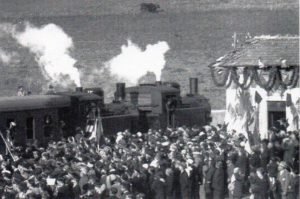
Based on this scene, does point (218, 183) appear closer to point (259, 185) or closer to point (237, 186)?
point (237, 186)

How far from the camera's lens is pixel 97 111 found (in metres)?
21.8

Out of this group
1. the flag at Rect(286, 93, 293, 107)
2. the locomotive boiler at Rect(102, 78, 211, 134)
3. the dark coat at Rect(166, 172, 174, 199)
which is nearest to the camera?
the dark coat at Rect(166, 172, 174, 199)

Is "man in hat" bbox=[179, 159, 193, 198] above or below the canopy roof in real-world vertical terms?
below

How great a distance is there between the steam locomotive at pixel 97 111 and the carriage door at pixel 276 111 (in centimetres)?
336

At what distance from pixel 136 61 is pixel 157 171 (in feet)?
82.4

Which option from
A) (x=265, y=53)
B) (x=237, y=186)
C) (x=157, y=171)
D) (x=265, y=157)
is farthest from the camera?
(x=265, y=53)

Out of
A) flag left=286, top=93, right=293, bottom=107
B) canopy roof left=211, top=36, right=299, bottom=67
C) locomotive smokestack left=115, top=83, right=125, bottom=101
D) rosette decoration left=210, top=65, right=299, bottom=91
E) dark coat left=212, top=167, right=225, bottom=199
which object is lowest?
dark coat left=212, top=167, right=225, bottom=199

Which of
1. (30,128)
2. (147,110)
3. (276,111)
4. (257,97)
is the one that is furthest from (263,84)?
(30,128)

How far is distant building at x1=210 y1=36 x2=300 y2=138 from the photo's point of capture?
22000 mm

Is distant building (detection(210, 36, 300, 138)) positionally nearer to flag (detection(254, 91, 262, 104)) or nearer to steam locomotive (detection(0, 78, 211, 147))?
flag (detection(254, 91, 262, 104))

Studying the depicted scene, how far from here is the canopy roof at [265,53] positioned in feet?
73.6

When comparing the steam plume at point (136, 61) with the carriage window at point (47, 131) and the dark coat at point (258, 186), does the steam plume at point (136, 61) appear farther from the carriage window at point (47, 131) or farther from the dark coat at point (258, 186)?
the dark coat at point (258, 186)

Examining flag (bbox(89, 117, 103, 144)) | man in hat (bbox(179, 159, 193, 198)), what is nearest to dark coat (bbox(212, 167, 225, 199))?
man in hat (bbox(179, 159, 193, 198))

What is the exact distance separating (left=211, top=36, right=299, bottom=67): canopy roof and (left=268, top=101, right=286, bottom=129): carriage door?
1.47 m
